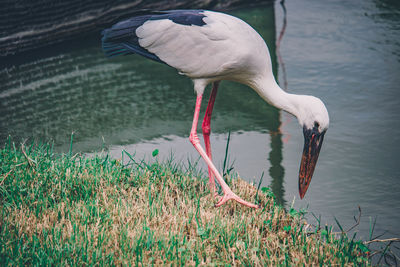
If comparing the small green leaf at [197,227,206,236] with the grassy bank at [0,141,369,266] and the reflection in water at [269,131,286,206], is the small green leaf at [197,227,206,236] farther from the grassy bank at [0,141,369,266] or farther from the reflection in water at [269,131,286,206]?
the reflection in water at [269,131,286,206]

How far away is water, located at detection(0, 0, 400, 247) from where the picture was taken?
14.0 ft

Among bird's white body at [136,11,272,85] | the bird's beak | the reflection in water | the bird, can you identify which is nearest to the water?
the reflection in water

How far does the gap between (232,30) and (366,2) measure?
6.08 metres

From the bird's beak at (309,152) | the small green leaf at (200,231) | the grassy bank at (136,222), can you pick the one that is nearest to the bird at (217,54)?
the bird's beak at (309,152)

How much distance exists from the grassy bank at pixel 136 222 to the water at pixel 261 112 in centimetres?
64

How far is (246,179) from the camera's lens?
169 inches

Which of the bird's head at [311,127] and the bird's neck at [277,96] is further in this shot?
the bird's neck at [277,96]

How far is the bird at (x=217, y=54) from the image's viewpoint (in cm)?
354

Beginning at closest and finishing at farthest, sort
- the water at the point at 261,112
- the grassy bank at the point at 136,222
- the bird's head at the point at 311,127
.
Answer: the grassy bank at the point at 136,222
the bird's head at the point at 311,127
the water at the point at 261,112

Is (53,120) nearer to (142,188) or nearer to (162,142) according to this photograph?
(162,142)

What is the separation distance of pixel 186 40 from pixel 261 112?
1.94 meters

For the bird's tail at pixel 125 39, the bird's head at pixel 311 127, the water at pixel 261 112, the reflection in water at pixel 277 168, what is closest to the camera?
the bird's head at pixel 311 127

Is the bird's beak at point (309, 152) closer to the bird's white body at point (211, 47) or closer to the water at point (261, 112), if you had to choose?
the water at point (261, 112)

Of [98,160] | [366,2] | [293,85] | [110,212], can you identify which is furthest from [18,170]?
[366,2]
